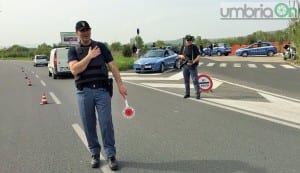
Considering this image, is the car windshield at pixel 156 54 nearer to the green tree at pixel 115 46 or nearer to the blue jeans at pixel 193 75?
the blue jeans at pixel 193 75

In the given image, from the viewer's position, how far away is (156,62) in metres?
23.4

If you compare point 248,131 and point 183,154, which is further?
point 248,131

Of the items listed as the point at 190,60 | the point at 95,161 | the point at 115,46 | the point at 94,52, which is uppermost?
the point at 94,52

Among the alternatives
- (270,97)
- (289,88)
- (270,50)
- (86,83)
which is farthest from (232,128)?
(270,50)

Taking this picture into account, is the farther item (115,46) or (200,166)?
(115,46)

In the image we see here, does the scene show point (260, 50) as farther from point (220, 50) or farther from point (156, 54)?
point (156, 54)

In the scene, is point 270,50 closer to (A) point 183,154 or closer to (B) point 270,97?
(B) point 270,97

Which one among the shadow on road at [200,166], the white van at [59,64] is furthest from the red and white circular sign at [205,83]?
the white van at [59,64]

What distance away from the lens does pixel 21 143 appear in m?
6.75

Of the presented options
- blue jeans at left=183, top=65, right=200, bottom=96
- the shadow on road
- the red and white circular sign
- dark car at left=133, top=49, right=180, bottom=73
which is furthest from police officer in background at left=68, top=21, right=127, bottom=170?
dark car at left=133, top=49, right=180, bottom=73

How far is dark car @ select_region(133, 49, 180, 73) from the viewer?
76.6 feet

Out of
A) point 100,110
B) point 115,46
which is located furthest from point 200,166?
point 115,46

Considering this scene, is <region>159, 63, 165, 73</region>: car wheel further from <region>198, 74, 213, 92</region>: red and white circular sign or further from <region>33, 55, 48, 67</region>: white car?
<region>33, 55, 48, 67</region>: white car

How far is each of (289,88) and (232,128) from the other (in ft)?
24.9
